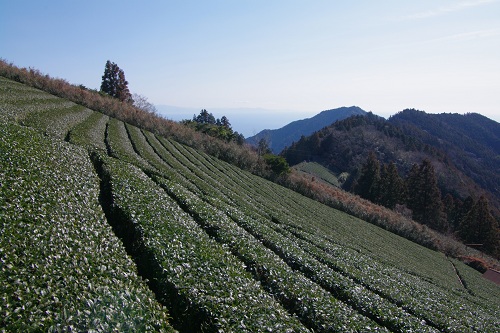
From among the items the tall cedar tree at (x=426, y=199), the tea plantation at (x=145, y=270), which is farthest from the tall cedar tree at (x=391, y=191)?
the tea plantation at (x=145, y=270)

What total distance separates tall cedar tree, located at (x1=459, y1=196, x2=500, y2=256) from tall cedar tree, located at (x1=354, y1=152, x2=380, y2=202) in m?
17.7

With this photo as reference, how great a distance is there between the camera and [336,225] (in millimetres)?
35500

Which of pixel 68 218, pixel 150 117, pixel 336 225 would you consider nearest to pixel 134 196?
pixel 68 218

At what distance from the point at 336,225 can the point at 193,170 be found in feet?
53.6

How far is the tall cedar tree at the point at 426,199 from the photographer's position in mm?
67312

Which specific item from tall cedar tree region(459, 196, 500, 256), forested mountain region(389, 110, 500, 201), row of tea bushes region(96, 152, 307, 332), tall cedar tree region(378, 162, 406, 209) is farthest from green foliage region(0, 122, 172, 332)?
forested mountain region(389, 110, 500, 201)

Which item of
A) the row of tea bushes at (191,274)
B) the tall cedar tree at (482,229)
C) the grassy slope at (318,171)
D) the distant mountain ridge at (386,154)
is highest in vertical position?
the distant mountain ridge at (386,154)

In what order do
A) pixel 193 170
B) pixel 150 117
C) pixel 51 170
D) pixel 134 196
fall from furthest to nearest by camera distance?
pixel 150 117
pixel 193 170
pixel 134 196
pixel 51 170

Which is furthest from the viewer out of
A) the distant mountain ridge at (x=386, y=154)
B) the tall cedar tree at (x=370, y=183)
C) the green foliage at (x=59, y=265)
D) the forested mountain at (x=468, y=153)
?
the forested mountain at (x=468, y=153)

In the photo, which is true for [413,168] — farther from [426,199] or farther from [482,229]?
[482,229]

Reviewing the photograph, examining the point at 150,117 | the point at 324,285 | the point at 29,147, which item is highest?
the point at 150,117

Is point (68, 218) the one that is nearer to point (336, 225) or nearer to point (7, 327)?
point (7, 327)

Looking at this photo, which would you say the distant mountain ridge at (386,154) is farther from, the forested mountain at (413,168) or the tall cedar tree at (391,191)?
the tall cedar tree at (391,191)

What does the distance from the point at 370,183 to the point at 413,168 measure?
9.87 meters
